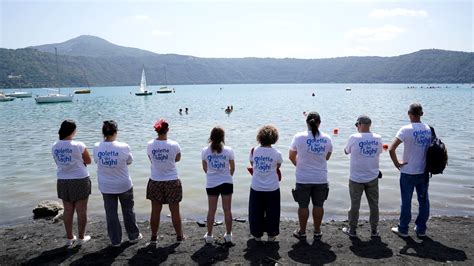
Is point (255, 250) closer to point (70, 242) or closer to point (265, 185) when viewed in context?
point (265, 185)

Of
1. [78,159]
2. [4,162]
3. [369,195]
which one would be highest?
[78,159]

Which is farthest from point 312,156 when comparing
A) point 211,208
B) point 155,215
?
point 155,215

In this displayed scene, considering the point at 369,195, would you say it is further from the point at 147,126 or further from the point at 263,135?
the point at 147,126

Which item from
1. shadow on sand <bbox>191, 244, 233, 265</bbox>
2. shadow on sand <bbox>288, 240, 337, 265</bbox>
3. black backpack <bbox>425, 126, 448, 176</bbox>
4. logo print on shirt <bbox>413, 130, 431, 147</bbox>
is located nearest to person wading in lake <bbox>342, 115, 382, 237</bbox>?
logo print on shirt <bbox>413, 130, 431, 147</bbox>

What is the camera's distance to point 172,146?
6.48 meters

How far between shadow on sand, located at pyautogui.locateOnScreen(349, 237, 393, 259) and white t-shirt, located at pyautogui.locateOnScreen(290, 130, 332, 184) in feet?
3.94

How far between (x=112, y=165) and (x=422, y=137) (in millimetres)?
5178

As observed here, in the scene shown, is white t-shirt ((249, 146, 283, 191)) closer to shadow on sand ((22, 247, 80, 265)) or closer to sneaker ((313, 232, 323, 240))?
sneaker ((313, 232, 323, 240))

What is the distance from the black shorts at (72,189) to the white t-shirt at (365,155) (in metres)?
4.58

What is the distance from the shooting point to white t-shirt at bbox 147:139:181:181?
6.47 meters


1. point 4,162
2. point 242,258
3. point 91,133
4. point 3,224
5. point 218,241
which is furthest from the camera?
point 91,133

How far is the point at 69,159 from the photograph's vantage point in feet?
21.3

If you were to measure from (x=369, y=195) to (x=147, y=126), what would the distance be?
2673 cm

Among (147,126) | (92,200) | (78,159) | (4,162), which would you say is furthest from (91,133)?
(78,159)
